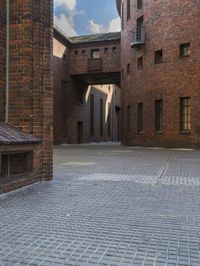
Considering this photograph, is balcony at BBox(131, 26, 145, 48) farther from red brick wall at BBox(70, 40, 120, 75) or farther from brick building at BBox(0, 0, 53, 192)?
brick building at BBox(0, 0, 53, 192)

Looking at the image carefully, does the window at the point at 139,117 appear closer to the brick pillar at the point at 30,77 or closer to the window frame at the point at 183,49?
the window frame at the point at 183,49

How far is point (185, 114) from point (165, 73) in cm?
312

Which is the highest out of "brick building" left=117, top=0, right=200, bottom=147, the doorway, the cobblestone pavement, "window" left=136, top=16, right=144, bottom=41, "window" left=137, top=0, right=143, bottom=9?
"window" left=137, top=0, right=143, bottom=9

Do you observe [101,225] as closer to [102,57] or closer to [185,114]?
[185,114]

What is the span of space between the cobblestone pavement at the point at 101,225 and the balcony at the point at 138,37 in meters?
22.3

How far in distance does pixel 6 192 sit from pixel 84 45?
34.5m

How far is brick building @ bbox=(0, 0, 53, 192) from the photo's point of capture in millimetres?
7418

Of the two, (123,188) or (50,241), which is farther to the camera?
(123,188)

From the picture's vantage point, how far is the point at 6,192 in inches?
242

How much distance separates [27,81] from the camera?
7512 millimetres

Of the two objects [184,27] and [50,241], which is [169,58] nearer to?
[184,27]

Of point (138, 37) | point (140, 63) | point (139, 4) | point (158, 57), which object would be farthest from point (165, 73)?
point (139, 4)

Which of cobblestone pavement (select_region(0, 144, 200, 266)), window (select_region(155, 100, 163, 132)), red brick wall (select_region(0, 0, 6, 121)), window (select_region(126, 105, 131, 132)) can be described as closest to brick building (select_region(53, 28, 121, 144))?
window (select_region(126, 105, 131, 132))

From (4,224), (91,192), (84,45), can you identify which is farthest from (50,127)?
(84,45)
